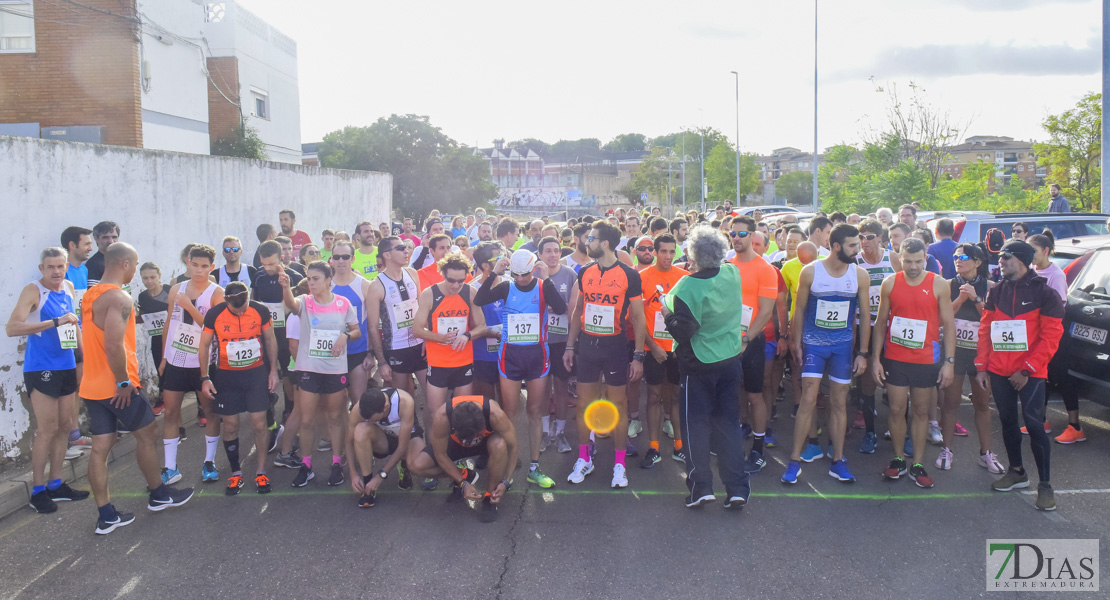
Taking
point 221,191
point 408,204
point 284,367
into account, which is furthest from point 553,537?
point 408,204

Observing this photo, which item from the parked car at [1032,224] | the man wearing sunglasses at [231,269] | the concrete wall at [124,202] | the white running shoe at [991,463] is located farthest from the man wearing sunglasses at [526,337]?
the parked car at [1032,224]

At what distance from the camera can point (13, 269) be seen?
6.42m

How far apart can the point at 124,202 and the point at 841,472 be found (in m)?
8.13

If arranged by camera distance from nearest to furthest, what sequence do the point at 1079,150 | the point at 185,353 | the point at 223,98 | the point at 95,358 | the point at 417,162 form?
the point at 95,358
the point at 185,353
the point at 223,98
the point at 1079,150
the point at 417,162

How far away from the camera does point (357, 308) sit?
6.60 meters

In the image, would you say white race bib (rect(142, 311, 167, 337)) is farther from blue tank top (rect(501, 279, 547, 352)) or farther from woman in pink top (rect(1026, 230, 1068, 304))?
woman in pink top (rect(1026, 230, 1068, 304))

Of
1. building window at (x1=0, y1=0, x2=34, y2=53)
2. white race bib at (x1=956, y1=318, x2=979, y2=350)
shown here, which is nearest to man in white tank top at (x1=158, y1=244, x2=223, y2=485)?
white race bib at (x1=956, y1=318, x2=979, y2=350)

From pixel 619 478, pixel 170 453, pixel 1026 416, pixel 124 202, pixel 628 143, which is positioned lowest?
pixel 619 478

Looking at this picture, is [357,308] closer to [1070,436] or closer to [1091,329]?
[1091,329]

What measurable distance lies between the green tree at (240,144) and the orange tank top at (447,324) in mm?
21037

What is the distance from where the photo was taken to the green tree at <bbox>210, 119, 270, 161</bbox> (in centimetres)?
2456

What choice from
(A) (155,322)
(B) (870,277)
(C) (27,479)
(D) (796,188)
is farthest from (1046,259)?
(D) (796,188)

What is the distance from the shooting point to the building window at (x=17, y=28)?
17.3 m

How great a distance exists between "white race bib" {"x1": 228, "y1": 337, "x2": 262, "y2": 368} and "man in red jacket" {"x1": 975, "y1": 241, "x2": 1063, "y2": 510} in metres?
5.72
